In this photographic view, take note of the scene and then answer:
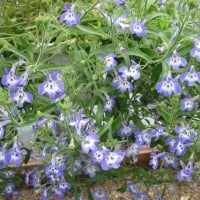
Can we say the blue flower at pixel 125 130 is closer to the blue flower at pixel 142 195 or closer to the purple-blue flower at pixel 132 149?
the purple-blue flower at pixel 132 149

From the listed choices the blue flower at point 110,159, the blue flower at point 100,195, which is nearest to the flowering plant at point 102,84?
the blue flower at point 110,159

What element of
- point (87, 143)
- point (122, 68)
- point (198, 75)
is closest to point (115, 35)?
point (122, 68)

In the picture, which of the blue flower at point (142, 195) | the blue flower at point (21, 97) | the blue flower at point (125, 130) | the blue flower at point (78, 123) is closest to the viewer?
the blue flower at point (78, 123)

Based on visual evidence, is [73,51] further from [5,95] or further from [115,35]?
[5,95]

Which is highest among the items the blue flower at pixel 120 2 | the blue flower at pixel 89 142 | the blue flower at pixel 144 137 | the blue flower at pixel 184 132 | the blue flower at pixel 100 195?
the blue flower at pixel 120 2

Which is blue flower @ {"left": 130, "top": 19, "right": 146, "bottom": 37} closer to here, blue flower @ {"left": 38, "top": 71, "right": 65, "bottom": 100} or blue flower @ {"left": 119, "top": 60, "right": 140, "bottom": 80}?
blue flower @ {"left": 119, "top": 60, "right": 140, "bottom": 80}

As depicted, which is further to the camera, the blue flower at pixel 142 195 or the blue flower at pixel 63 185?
the blue flower at pixel 142 195
